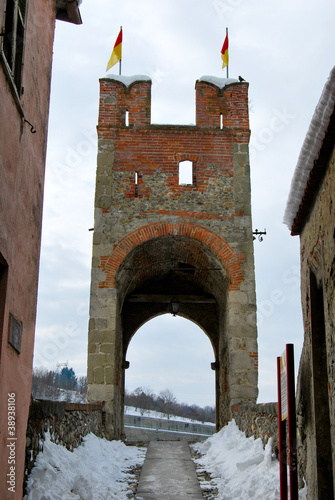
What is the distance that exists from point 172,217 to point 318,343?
822 cm

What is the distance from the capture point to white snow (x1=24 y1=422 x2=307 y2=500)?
5289 millimetres

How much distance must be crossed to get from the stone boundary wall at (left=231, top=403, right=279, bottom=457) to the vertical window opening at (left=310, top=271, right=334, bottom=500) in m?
2.09

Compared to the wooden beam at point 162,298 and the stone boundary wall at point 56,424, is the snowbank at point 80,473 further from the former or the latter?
the wooden beam at point 162,298

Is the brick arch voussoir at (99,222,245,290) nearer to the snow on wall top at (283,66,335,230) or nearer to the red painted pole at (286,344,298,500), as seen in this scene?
the snow on wall top at (283,66,335,230)

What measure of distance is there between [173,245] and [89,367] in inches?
130

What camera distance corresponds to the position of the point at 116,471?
8.05 m

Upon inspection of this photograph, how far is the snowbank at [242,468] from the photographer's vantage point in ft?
19.6

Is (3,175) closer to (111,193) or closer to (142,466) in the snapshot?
(142,466)

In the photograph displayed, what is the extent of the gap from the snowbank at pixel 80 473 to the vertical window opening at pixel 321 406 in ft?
7.32

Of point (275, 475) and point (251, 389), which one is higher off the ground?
point (251, 389)

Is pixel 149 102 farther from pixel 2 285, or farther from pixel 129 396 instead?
pixel 129 396

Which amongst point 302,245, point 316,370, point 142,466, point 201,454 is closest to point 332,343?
point 316,370

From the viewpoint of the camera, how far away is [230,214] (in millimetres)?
12758

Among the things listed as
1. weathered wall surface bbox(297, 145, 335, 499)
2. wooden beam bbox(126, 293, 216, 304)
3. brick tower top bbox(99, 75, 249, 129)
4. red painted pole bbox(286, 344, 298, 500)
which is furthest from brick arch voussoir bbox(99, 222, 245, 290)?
red painted pole bbox(286, 344, 298, 500)
